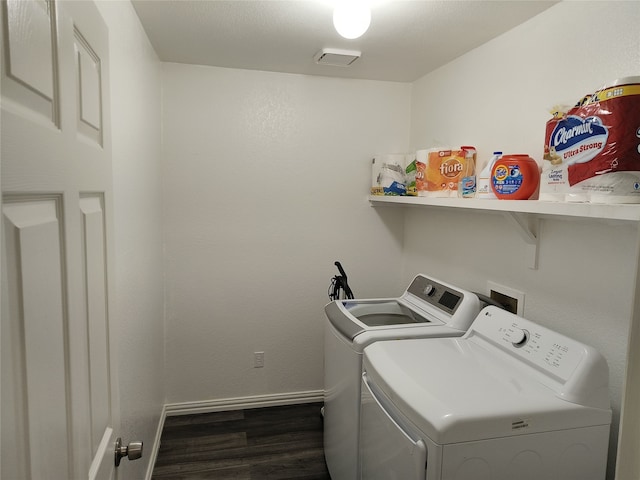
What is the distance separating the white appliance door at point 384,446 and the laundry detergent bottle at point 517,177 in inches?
35.3

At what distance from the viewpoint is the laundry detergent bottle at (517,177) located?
5.07 ft

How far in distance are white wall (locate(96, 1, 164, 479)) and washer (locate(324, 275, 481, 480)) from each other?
89 centimetres

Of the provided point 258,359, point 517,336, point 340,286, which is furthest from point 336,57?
point 258,359

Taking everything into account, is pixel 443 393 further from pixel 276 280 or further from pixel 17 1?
pixel 276 280

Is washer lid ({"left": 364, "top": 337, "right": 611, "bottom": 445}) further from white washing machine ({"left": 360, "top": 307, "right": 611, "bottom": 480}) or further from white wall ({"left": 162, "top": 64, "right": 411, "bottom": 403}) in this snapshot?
white wall ({"left": 162, "top": 64, "right": 411, "bottom": 403})

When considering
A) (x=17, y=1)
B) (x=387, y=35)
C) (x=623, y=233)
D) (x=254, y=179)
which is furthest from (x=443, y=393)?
(x=254, y=179)

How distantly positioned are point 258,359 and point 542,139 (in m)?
2.15

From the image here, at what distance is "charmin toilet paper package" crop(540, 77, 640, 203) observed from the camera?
1.09 meters

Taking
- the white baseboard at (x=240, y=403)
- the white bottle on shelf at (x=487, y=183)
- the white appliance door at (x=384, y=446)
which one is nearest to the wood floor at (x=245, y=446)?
the white baseboard at (x=240, y=403)

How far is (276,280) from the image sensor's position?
2809mm

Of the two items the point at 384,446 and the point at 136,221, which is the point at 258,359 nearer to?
the point at 136,221

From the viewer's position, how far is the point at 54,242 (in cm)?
63

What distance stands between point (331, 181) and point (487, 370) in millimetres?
1725

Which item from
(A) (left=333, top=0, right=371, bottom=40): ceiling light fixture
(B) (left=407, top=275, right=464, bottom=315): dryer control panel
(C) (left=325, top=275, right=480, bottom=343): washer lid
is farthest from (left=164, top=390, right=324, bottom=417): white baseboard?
(A) (left=333, top=0, right=371, bottom=40): ceiling light fixture
